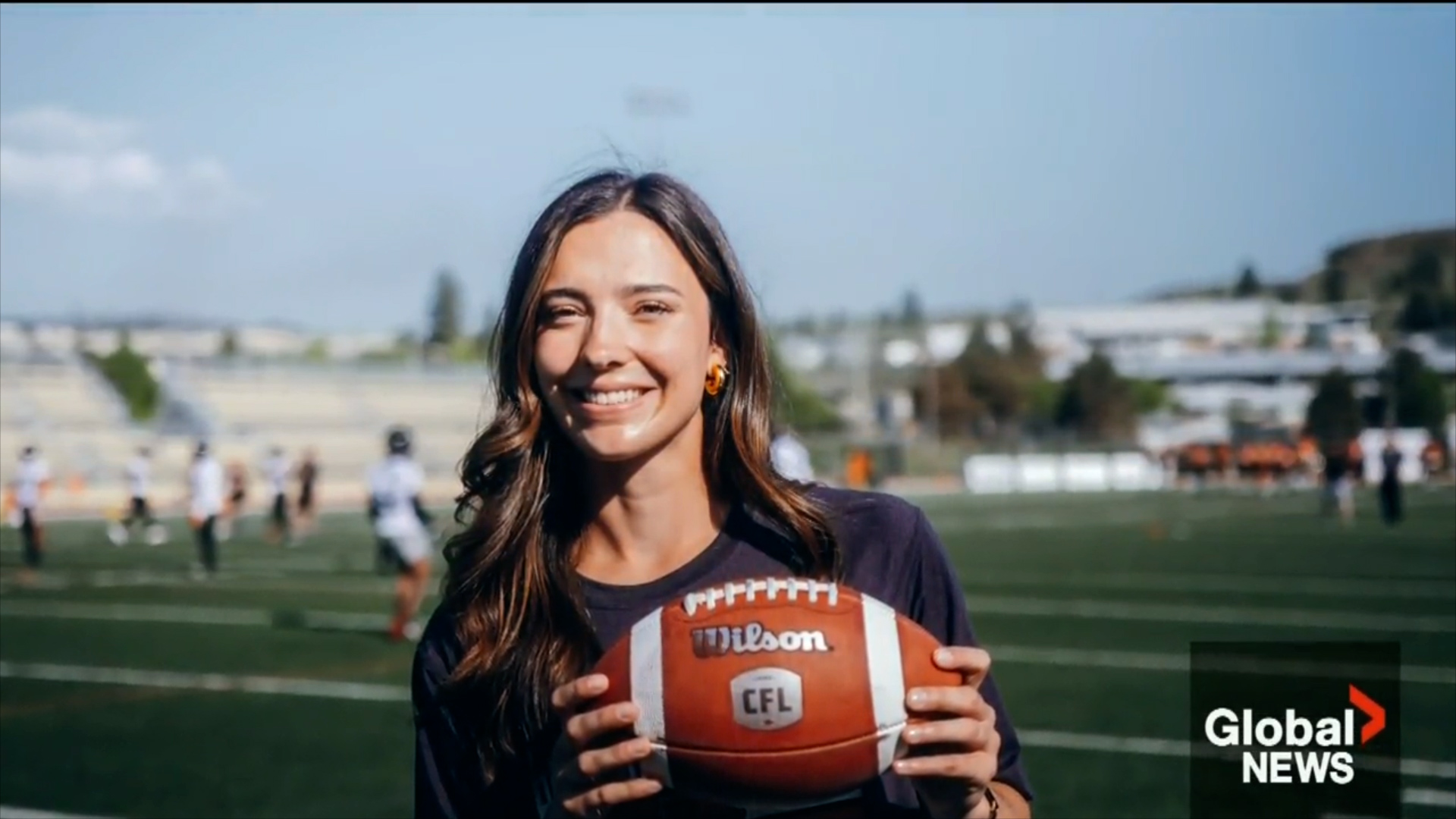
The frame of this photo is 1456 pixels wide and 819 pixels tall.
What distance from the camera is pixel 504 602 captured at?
2676mm

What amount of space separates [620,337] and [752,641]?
0.46 meters

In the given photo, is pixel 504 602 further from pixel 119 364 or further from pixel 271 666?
pixel 119 364


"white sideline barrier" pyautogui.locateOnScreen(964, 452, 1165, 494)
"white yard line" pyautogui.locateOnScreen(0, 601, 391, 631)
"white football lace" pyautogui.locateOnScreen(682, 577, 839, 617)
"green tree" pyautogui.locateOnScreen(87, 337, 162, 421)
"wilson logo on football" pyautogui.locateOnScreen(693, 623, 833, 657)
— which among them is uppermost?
"white football lace" pyautogui.locateOnScreen(682, 577, 839, 617)

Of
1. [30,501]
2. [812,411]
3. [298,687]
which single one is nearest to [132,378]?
[30,501]

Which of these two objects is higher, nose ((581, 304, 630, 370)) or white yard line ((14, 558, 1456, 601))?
nose ((581, 304, 630, 370))

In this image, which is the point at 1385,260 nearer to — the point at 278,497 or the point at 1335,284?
the point at 1335,284

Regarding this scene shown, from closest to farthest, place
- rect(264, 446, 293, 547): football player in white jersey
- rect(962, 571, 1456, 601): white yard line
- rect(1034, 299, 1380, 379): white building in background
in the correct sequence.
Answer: rect(962, 571, 1456, 601): white yard line
rect(1034, 299, 1380, 379): white building in background
rect(264, 446, 293, 547): football player in white jersey

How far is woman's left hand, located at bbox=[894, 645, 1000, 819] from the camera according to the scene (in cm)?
229

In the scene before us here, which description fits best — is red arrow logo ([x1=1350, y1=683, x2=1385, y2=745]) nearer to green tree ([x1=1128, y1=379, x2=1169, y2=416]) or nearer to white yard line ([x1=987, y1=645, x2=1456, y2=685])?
white yard line ([x1=987, y1=645, x2=1456, y2=685])

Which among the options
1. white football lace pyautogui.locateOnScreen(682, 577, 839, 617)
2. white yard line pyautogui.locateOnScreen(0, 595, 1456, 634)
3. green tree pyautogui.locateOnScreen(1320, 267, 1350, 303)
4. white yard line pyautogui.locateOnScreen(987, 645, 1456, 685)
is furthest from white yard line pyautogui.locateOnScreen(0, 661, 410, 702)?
white football lace pyautogui.locateOnScreen(682, 577, 839, 617)

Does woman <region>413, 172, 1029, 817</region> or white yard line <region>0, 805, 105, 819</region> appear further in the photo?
white yard line <region>0, 805, 105, 819</region>

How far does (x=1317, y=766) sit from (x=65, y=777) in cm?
509

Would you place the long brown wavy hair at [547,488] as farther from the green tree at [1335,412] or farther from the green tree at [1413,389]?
the green tree at [1335,412]

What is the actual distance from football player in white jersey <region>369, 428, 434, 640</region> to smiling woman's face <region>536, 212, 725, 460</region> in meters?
10.6
